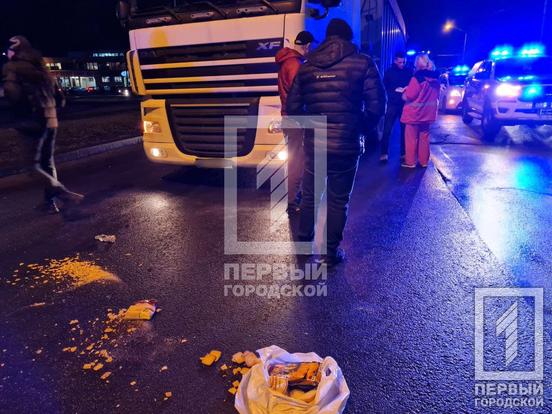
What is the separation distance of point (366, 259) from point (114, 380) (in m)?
2.46

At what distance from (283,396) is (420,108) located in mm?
6016

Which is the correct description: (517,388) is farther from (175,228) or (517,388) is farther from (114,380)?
(175,228)

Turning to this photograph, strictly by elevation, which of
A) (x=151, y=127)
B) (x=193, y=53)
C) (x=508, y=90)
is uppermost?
(x=193, y=53)

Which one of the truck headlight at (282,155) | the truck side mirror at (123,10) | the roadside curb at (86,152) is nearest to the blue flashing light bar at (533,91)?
the truck headlight at (282,155)

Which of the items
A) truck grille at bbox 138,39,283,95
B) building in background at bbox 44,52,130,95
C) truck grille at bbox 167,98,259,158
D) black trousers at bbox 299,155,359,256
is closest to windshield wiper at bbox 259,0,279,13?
truck grille at bbox 138,39,283,95

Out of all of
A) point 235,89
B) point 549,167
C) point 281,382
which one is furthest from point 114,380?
point 549,167

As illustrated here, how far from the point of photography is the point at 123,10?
604 centimetres

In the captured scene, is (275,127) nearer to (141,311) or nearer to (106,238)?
(106,238)

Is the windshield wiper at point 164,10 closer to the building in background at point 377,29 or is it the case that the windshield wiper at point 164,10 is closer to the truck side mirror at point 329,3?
the truck side mirror at point 329,3

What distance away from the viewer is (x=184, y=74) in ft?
18.4

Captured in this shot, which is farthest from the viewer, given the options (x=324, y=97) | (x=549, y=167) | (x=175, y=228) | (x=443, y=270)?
(x=549, y=167)

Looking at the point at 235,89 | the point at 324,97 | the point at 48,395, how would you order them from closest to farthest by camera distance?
the point at 48,395 → the point at 324,97 → the point at 235,89

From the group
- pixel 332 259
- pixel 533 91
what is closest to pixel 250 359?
pixel 332 259
